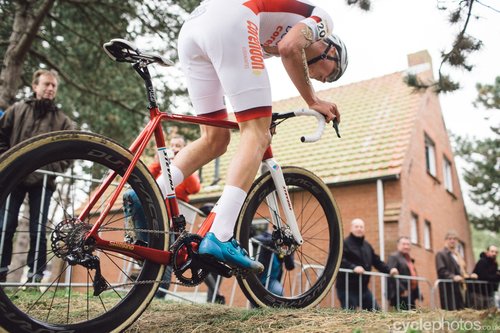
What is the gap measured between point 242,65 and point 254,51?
0.10m

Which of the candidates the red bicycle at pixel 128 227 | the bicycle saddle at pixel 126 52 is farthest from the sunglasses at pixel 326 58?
Result: the bicycle saddle at pixel 126 52

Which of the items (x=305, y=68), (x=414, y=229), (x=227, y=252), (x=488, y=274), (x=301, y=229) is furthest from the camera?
(x=414, y=229)

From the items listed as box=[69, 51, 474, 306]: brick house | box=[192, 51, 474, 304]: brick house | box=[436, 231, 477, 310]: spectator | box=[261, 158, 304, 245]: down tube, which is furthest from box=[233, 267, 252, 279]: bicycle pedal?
box=[436, 231, 477, 310]: spectator

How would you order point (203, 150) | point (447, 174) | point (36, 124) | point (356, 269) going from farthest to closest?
1. point (447, 174)
2. point (356, 269)
3. point (36, 124)
4. point (203, 150)

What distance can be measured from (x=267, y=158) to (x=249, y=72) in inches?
30.1

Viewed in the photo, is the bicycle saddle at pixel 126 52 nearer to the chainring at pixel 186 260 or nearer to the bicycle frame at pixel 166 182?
the bicycle frame at pixel 166 182

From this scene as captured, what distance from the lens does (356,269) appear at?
7.26 m

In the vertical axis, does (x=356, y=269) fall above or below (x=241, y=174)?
above

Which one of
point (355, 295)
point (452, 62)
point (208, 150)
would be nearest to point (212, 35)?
point (208, 150)

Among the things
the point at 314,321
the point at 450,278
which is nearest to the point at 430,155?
the point at 450,278

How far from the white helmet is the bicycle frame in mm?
645

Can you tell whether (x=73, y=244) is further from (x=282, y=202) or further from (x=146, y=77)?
(x=282, y=202)

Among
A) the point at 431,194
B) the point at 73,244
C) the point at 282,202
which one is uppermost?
the point at 431,194

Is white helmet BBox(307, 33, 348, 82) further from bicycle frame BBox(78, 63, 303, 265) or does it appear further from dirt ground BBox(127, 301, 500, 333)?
dirt ground BBox(127, 301, 500, 333)
